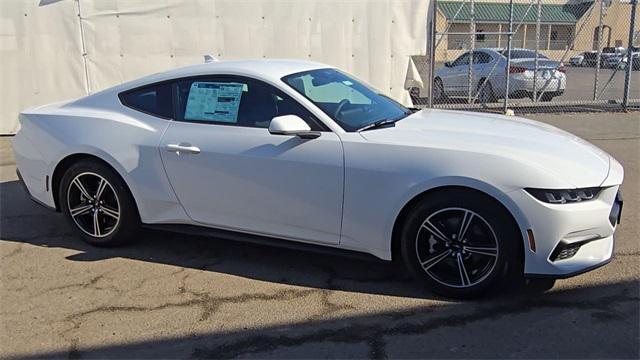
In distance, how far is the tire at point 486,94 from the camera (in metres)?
12.7

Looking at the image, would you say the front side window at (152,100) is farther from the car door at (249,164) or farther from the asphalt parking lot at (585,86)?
the asphalt parking lot at (585,86)

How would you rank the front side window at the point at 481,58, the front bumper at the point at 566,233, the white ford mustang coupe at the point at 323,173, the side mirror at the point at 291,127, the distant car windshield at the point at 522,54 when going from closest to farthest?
Answer: the front bumper at the point at 566,233, the white ford mustang coupe at the point at 323,173, the side mirror at the point at 291,127, the front side window at the point at 481,58, the distant car windshield at the point at 522,54

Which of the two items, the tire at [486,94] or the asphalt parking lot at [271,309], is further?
the tire at [486,94]

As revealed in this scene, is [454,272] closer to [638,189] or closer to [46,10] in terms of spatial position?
[638,189]

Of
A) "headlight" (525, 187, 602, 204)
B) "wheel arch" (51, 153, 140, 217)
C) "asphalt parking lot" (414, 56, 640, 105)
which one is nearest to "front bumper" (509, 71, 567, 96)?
"asphalt parking lot" (414, 56, 640, 105)

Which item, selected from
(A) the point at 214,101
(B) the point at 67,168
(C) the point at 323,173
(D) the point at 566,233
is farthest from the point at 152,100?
(D) the point at 566,233

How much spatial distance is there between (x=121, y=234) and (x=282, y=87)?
5.88 ft

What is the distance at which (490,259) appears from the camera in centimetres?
346

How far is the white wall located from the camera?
10125 millimetres

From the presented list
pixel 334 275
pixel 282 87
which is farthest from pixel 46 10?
pixel 334 275

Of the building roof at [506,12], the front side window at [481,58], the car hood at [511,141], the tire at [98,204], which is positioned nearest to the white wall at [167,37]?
the front side window at [481,58]

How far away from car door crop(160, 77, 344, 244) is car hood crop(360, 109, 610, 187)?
453 mm

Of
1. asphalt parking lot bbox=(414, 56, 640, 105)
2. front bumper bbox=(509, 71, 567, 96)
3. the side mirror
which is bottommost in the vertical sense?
asphalt parking lot bbox=(414, 56, 640, 105)

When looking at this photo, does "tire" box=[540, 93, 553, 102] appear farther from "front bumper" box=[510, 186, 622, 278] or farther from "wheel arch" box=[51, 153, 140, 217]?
"wheel arch" box=[51, 153, 140, 217]
